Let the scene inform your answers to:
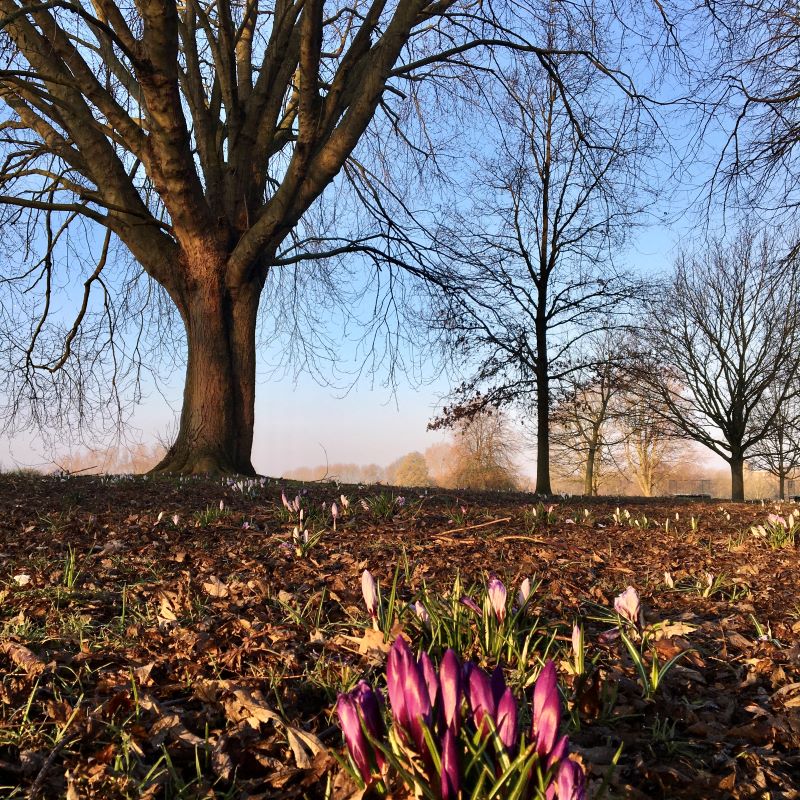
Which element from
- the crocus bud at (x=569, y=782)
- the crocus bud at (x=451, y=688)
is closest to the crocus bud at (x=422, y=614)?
the crocus bud at (x=451, y=688)

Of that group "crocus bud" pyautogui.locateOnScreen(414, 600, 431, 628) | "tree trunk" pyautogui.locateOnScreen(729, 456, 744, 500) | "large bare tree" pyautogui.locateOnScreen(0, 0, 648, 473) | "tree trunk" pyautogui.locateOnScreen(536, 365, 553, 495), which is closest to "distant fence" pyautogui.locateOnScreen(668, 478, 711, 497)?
"tree trunk" pyautogui.locateOnScreen(729, 456, 744, 500)

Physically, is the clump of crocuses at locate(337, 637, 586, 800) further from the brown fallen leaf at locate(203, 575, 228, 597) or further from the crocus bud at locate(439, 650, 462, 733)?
the brown fallen leaf at locate(203, 575, 228, 597)

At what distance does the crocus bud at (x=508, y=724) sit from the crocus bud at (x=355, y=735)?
259mm

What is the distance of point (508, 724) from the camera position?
3.64ft

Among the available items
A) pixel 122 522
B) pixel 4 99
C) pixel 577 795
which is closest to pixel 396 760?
pixel 577 795

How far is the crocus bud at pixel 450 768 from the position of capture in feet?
3.43

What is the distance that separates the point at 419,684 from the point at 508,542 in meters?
2.84

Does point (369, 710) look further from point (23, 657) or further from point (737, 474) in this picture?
point (737, 474)

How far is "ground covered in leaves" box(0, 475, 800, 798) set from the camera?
153cm

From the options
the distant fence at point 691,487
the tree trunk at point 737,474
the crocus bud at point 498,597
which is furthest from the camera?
the distant fence at point 691,487

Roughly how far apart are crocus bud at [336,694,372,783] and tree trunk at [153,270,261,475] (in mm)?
7786

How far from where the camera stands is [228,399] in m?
9.26

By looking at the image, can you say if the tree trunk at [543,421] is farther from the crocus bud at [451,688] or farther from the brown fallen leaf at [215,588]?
the crocus bud at [451,688]

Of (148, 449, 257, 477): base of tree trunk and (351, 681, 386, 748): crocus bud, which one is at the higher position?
(148, 449, 257, 477): base of tree trunk
